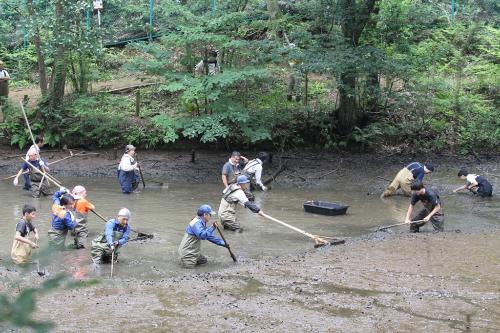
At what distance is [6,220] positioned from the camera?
1336 cm

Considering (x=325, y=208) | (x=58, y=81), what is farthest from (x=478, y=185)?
(x=58, y=81)

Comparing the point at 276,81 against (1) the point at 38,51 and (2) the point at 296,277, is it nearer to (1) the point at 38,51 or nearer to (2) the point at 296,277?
(1) the point at 38,51

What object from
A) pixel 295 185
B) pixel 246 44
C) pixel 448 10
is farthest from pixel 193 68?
pixel 448 10

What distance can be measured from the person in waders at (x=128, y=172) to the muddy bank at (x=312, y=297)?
6594 millimetres

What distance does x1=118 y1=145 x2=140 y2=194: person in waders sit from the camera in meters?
15.9

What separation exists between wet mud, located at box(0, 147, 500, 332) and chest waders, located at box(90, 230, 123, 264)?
215 mm

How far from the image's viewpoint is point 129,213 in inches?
416

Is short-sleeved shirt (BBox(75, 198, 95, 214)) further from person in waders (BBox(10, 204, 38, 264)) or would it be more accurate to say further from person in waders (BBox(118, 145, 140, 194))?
person in waders (BBox(118, 145, 140, 194))

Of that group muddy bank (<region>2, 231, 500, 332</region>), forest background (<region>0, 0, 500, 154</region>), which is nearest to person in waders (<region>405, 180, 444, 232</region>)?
muddy bank (<region>2, 231, 500, 332</region>)

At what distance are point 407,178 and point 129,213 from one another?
8476 millimetres

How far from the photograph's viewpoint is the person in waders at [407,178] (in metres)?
16.0

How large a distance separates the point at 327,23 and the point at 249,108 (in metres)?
3.67

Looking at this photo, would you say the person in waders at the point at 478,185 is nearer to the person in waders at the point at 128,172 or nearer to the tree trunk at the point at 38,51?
the person in waders at the point at 128,172

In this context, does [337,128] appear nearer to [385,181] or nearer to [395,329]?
[385,181]
